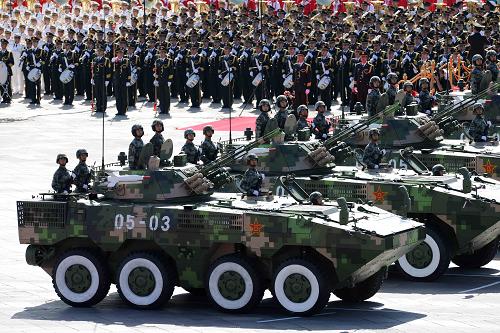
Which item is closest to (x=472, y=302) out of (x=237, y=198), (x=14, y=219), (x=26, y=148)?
(x=237, y=198)

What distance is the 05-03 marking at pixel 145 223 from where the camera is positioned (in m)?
29.3

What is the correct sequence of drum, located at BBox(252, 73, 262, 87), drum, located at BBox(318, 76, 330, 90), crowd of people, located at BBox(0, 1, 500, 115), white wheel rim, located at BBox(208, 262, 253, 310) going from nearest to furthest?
white wheel rim, located at BBox(208, 262, 253, 310) → crowd of people, located at BBox(0, 1, 500, 115) → drum, located at BBox(318, 76, 330, 90) → drum, located at BBox(252, 73, 262, 87)

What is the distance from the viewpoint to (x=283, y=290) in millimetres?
28125

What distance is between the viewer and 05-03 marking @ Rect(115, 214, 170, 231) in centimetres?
2927

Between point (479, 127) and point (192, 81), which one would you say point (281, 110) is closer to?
point (479, 127)

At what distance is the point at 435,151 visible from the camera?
3697cm

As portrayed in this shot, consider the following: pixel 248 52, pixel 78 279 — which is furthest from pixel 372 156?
pixel 248 52

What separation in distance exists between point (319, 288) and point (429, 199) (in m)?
5.04

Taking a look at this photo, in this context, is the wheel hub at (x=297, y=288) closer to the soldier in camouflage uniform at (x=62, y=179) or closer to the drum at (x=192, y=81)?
the soldier in camouflage uniform at (x=62, y=179)

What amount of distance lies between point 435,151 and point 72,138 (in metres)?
17.4

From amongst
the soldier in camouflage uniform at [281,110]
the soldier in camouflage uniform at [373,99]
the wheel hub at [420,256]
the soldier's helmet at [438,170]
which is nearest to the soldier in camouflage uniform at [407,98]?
the soldier in camouflage uniform at [373,99]

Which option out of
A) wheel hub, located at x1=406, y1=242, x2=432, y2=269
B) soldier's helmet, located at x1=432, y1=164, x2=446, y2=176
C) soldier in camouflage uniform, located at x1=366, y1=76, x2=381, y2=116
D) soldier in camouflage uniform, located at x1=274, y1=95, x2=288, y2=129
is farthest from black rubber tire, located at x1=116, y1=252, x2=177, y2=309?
soldier in camouflage uniform, located at x1=366, y1=76, x2=381, y2=116

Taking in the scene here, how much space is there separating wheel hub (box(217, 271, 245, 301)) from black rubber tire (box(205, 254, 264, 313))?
0.08 m

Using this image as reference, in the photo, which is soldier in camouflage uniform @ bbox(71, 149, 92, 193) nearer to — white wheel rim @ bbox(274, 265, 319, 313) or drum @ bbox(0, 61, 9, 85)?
white wheel rim @ bbox(274, 265, 319, 313)
